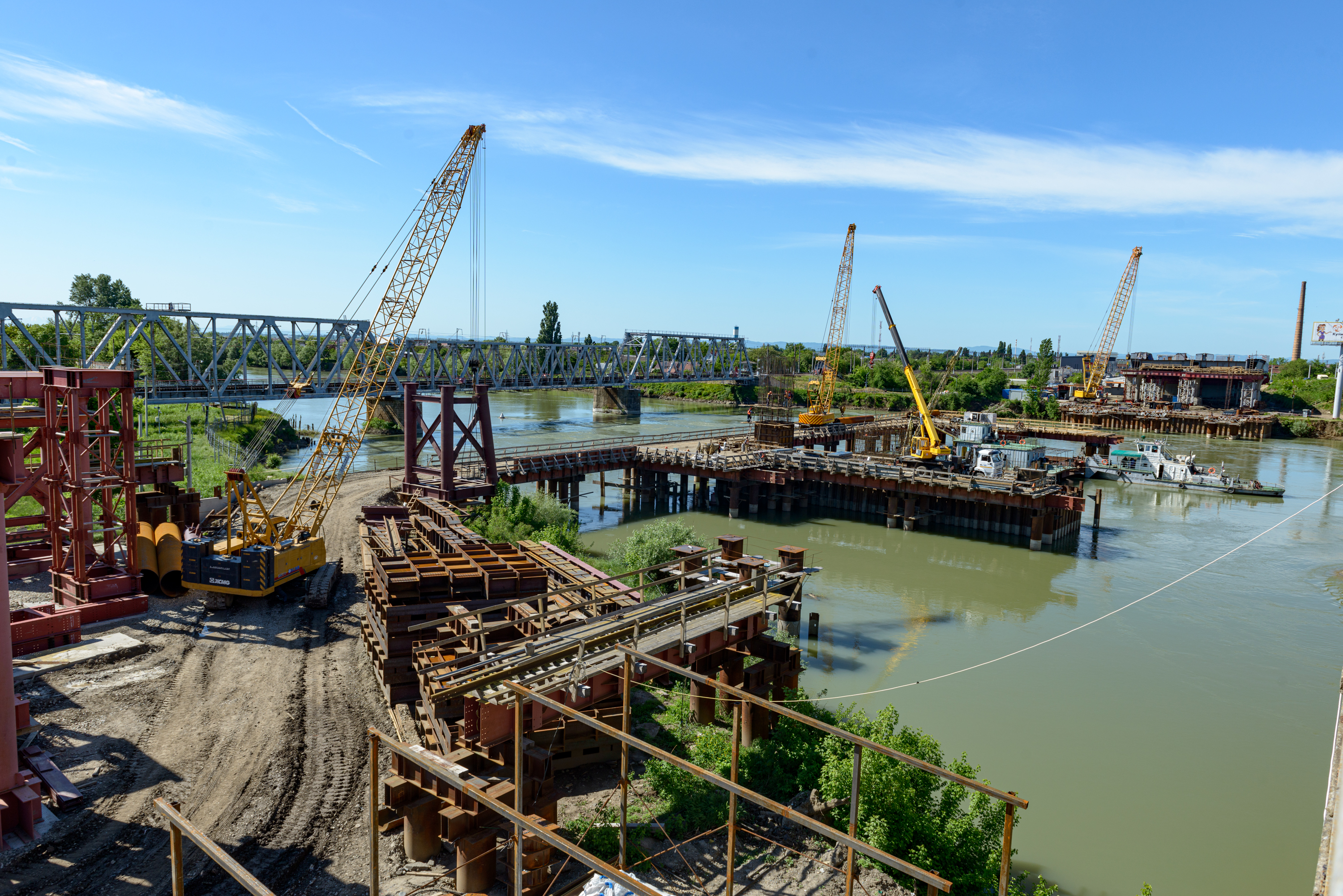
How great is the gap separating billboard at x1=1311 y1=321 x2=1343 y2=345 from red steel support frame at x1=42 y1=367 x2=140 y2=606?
414ft

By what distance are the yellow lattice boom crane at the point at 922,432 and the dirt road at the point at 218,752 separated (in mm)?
33908

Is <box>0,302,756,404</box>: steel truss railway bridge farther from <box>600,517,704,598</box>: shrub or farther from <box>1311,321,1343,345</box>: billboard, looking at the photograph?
<box>1311,321,1343,345</box>: billboard

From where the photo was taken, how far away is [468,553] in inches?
783

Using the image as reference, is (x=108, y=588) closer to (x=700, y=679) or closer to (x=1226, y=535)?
(x=700, y=679)

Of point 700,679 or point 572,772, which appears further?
point 572,772

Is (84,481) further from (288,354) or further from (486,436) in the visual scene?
(288,354)

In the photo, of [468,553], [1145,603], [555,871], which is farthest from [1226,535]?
[555,871]

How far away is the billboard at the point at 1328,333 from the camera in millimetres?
103812

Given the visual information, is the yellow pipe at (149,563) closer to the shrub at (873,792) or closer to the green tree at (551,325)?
the shrub at (873,792)

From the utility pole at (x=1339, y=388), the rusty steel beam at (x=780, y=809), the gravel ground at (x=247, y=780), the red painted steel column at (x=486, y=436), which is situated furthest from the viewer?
the utility pole at (x=1339, y=388)

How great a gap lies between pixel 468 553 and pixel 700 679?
457 inches

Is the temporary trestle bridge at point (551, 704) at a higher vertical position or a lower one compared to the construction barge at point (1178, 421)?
lower

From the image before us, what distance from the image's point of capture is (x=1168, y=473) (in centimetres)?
5481

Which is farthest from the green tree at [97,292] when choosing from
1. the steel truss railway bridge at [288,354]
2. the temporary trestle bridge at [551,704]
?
the temporary trestle bridge at [551,704]
